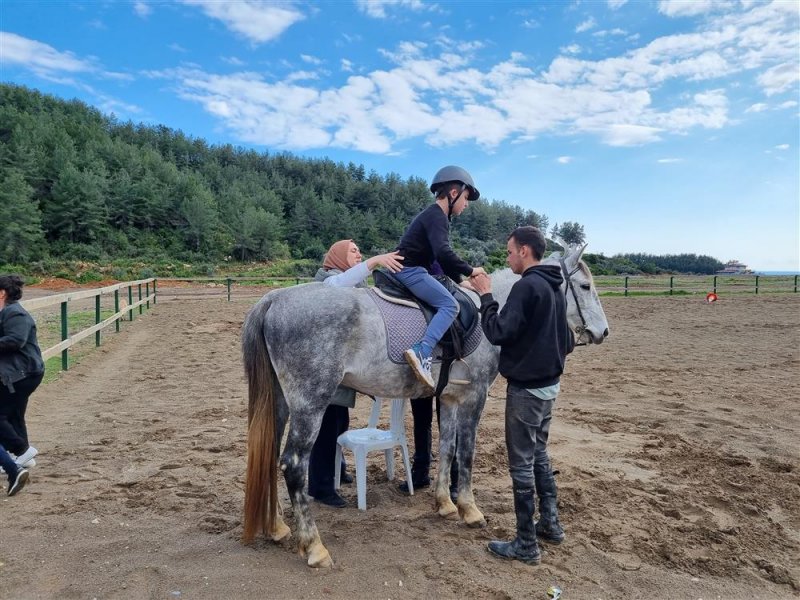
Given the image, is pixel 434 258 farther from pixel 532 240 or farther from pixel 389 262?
pixel 532 240

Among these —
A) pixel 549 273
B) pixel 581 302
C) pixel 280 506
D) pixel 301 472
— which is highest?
pixel 549 273

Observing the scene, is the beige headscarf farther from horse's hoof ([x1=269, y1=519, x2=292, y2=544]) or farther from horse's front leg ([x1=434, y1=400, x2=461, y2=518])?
horse's hoof ([x1=269, y1=519, x2=292, y2=544])

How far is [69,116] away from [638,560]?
11769 cm

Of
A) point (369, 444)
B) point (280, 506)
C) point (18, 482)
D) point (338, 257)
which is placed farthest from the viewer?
point (338, 257)

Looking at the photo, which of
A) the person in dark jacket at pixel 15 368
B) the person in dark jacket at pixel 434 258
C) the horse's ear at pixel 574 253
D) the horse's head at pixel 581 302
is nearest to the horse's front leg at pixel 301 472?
the person in dark jacket at pixel 434 258

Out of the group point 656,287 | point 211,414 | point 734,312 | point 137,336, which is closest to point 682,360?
point 211,414

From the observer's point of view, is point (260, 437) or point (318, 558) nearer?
point (318, 558)

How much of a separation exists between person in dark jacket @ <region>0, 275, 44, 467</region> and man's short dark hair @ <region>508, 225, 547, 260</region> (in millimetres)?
4125

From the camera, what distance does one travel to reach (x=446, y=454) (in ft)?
12.3

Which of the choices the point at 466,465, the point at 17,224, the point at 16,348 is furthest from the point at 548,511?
the point at 17,224

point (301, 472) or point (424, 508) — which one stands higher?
point (301, 472)

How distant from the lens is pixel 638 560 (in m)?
3.07

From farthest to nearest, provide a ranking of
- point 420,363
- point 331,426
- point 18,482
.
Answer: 1. point 331,426
2. point 18,482
3. point 420,363

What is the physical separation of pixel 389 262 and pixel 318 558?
202cm
